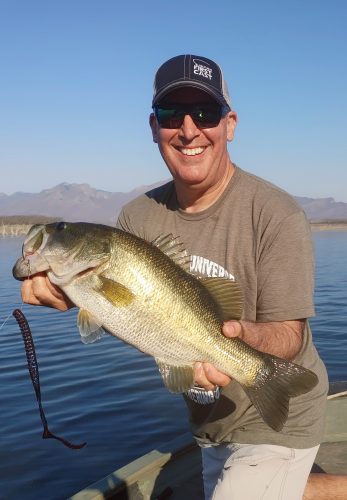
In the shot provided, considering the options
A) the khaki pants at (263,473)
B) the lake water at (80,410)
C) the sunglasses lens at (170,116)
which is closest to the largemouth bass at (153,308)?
the khaki pants at (263,473)

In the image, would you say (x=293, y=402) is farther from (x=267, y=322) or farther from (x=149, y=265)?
(x=149, y=265)

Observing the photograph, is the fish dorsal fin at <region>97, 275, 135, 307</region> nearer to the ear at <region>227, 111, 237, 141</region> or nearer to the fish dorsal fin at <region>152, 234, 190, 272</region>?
the fish dorsal fin at <region>152, 234, 190, 272</region>

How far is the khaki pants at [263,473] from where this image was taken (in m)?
4.17

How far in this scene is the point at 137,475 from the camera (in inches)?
239

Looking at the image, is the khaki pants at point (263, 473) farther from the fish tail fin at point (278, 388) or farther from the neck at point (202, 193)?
the neck at point (202, 193)

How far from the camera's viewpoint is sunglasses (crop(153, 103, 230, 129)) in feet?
14.9

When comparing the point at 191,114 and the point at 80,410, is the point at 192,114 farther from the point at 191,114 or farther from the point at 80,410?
the point at 80,410

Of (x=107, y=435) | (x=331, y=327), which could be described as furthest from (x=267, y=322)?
(x=331, y=327)

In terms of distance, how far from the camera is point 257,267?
4.34 metres

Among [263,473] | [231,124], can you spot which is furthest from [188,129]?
[263,473]

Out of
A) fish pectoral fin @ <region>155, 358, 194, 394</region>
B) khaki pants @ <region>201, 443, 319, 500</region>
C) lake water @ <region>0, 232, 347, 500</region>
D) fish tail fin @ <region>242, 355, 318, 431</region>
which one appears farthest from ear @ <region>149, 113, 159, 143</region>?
lake water @ <region>0, 232, 347, 500</region>

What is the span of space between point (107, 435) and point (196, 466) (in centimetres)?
459

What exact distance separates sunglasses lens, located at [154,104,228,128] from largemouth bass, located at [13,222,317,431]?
1.23 meters

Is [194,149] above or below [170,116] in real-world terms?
below
